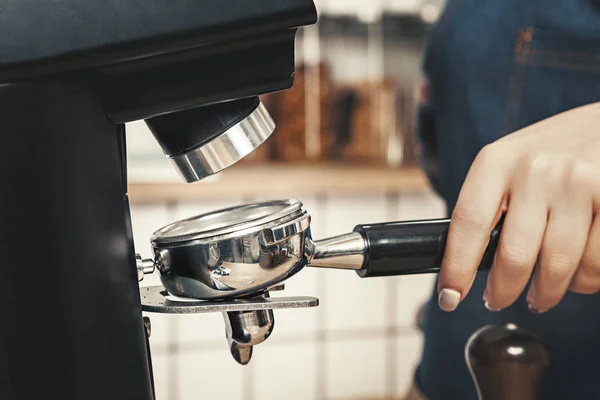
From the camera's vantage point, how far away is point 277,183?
1.50 m

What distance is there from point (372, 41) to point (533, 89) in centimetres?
100

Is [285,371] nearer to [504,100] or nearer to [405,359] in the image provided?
[405,359]

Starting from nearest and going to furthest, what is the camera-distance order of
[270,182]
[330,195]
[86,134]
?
[86,134]
[270,182]
[330,195]

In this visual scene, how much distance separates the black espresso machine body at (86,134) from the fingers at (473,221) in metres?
0.12

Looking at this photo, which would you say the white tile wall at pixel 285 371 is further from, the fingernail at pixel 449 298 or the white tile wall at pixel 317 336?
the fingernail at pixel 449 298

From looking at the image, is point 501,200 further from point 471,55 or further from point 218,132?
point 471,55

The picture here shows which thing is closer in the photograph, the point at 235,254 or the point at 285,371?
the point at 235,254

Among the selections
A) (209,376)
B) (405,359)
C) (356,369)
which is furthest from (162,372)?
(405,359)

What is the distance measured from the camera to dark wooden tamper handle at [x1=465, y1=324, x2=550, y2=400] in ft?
1.22

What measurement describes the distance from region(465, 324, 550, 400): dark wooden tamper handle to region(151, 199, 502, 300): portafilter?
1.9 inches

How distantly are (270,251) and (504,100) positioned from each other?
0.54 metres

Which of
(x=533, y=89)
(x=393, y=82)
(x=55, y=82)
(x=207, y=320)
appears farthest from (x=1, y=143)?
Result: (x=393, y=82)

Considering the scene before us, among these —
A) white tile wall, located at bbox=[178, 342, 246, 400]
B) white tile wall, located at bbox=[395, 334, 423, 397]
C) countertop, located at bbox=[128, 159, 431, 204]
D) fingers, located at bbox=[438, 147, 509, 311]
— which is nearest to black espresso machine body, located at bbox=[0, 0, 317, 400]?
fingers, located at bbox=[438, 147, 509, 311]

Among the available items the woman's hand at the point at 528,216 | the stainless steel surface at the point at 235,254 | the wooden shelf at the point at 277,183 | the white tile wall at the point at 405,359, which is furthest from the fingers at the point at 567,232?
the white tile wall at the point at 405,359
